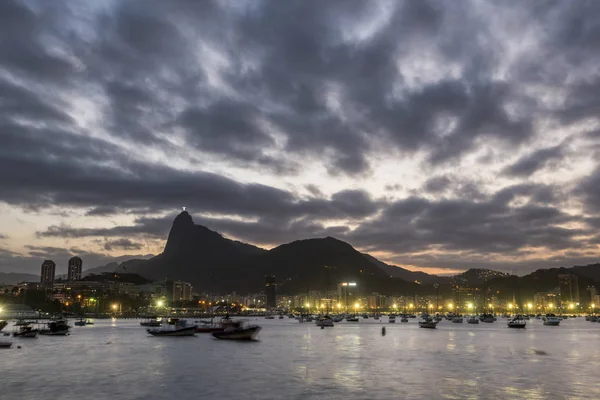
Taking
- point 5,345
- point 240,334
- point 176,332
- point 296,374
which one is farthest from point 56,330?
point 296,374

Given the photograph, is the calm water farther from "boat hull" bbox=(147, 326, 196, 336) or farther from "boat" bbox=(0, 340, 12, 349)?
"boat hull" bbox=(147, 326, 196, 336)

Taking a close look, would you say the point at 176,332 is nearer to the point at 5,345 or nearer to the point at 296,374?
the point at 5,345

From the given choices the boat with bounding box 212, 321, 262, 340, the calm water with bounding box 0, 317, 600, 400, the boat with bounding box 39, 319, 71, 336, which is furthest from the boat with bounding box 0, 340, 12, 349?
the boat with bounding box 39, 319, 71, 336

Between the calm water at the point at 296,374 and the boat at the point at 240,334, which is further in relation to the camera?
the boat at the point at 240,334

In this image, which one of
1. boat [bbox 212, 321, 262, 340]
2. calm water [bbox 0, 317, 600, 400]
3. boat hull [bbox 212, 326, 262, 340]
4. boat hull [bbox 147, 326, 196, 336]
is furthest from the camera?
boat hull [bbox 147, 326, 196, 336]

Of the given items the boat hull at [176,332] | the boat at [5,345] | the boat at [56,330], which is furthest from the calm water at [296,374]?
the boat at [56,330]

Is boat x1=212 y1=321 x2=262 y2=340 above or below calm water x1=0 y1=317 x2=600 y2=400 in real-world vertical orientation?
above

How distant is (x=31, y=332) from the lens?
118938mm

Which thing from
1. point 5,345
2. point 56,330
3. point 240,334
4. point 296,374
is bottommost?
point 296,374

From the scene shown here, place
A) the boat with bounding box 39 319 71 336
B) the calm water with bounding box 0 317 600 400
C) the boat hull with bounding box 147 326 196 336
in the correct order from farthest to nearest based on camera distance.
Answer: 1. the boat with bounding box 39 319 71 336
2. the boat hull with bounding box 147 326 196 336
3. the calm water with bounding box 0 317 600 400

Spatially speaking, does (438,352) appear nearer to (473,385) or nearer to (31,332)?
(473,385)

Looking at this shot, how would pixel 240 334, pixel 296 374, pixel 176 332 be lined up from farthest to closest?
pixel 176 332, pixel 240 334, pixel 296 374

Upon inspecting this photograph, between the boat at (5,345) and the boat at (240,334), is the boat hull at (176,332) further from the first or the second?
the boat at (5,345)

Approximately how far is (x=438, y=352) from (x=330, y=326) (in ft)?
364
